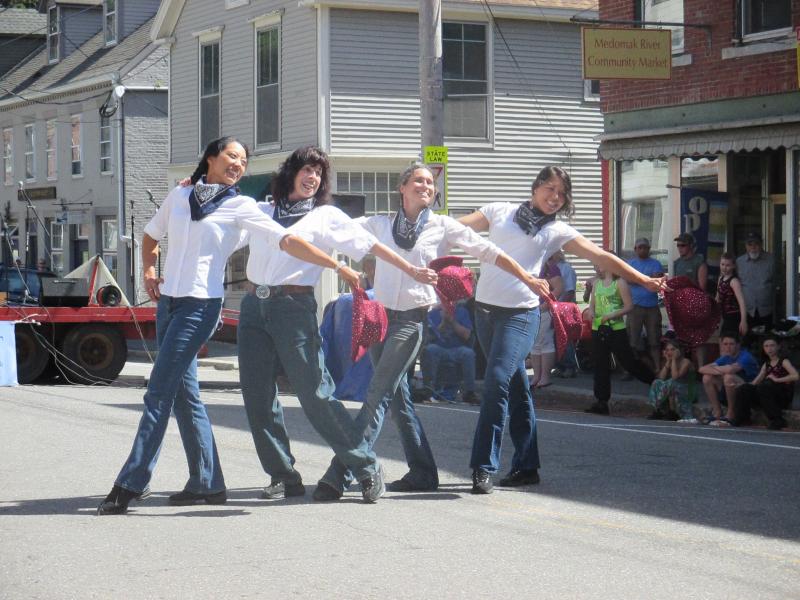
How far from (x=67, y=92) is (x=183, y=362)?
33235mm

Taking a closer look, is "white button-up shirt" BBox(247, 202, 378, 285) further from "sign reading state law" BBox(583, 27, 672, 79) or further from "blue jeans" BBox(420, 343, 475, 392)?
"sign reading state law" BBox(583, 27, 672, 79)

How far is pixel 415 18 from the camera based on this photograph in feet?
90.9

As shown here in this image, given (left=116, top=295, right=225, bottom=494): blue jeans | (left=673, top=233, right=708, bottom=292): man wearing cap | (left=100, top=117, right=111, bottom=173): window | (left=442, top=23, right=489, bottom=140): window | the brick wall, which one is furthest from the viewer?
(left=100, top=117, right=111, bottom=173): window

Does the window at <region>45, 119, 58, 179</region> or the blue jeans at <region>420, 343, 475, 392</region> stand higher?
the window at <region>45, 119, 58, 179</region>

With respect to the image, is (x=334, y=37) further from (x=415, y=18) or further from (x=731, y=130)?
(x=731, y=130)

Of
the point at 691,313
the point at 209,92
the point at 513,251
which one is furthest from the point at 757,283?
the point at 209,92

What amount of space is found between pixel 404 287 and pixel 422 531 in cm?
162

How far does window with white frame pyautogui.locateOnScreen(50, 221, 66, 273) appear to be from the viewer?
4106cm

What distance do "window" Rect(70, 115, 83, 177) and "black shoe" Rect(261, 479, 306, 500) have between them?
106 feet

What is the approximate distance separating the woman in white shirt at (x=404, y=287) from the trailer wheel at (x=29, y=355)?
1136 centimetres

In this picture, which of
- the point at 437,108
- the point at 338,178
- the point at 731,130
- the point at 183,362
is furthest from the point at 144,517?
the point at 338,178

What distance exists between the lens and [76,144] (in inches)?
1564

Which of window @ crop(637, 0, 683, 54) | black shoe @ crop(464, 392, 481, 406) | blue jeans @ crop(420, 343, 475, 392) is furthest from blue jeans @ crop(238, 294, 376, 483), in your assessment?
window @ crop(637, 0, 683, 54)

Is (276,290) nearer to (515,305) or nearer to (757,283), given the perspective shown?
(515,305)
